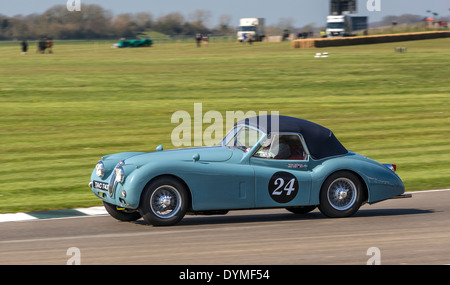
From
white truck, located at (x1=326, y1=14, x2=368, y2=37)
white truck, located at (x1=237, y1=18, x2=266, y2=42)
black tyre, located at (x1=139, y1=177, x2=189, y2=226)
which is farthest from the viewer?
white truck, located at (x1=237, y1=18, x2=266, y2=42)

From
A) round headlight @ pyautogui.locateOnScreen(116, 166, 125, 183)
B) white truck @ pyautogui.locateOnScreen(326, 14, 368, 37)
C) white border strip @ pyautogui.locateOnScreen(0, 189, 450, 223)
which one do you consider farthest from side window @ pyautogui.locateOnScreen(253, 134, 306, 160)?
white truck @ pyautogui.locateOnScreen(326, 14, 368, 37)

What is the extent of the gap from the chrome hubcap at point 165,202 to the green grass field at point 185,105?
8.09ft

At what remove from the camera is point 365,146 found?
17.1 metres

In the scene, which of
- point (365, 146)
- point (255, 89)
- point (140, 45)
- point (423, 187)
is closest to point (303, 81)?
point (255, 89)

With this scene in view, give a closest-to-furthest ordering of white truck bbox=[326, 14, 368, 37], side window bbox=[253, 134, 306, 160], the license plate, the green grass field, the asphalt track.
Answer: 1. the asphalt track
2. the license plate
3. side window bbox=[253, 134, 306, 160]
4. the green grass field
5. white truck bbox=[326, 14, 368, 37]

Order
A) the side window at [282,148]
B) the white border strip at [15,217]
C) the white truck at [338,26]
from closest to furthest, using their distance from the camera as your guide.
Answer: the side window at [282,148], the white border strip at [15,217], the white truck at [338,26]

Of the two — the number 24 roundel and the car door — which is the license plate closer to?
the car door

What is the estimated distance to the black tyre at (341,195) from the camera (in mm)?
9281

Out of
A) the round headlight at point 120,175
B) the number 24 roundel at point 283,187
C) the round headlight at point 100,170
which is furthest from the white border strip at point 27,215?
the number 24 roundel at point 283,187

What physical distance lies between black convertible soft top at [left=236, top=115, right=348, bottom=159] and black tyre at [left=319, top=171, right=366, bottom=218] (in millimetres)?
367

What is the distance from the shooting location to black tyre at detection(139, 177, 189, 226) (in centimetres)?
851

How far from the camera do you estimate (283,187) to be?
9.05 metres

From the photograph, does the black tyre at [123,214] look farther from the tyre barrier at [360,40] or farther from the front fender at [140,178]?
the tyre barrier at [360,40]

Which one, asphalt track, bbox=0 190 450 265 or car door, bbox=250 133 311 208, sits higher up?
car door, bbox=250 133 311 208
